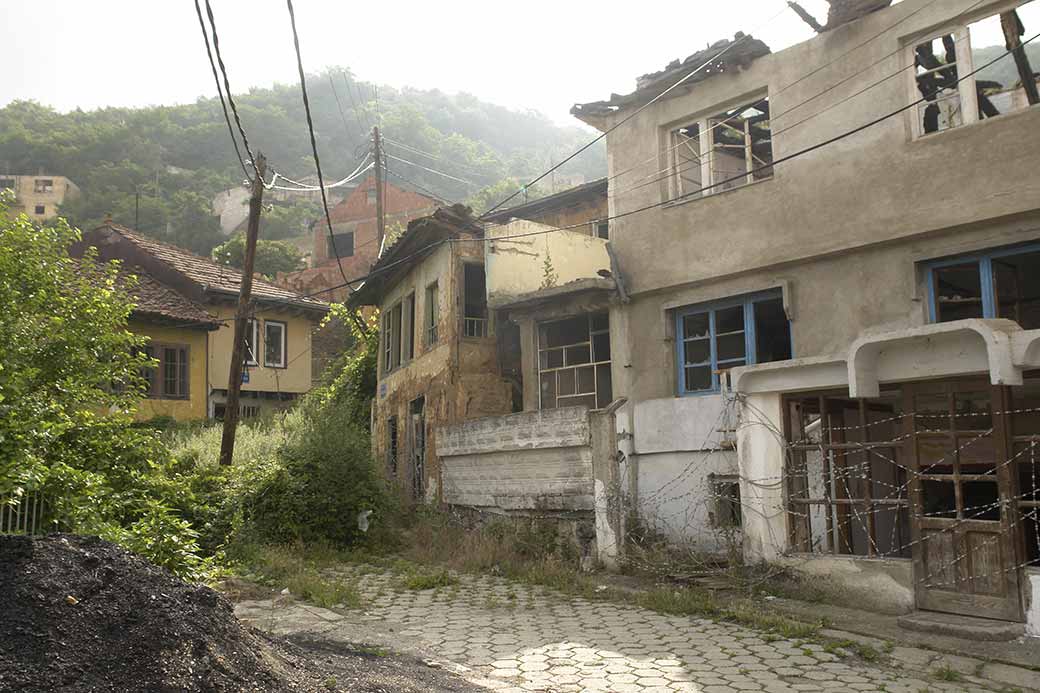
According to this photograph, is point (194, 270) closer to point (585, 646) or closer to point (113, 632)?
point (585, 646)

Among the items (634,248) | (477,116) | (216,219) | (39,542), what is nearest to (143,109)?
→ (216,219)

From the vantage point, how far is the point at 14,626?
16.9 feet

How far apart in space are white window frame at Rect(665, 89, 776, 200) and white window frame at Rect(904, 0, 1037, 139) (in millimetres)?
2037

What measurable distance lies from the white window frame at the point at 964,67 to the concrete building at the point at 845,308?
2 cm

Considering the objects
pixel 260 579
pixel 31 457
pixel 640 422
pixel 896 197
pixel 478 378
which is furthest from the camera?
pixel 478 378

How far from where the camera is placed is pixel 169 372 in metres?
23.4

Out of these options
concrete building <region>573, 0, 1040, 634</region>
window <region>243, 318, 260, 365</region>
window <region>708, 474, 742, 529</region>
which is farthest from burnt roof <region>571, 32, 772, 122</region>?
window <region>243, 318, 260, 365</region>

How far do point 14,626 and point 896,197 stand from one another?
399 inches

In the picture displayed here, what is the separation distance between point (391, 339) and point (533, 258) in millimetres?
7594

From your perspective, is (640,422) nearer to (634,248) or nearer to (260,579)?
(634,248)

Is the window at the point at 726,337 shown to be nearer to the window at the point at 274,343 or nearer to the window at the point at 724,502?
the window at the point at 724,502

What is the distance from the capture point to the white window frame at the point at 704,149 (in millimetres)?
12211

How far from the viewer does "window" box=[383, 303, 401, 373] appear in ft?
69.7

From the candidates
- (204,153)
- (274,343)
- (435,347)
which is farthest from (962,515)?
(204,153)
